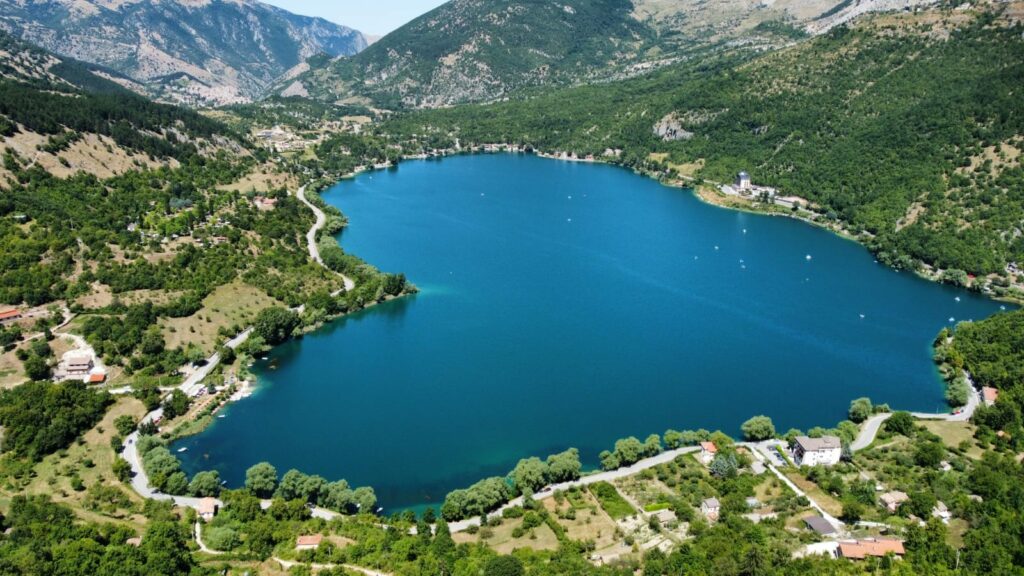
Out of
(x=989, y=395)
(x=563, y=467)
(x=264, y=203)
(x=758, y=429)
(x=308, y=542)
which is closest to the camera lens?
(x=308, y=542)

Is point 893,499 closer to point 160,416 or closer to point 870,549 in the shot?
point 870,549

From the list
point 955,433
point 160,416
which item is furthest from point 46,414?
point 955,433

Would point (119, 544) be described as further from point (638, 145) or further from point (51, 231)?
point (638, 145)

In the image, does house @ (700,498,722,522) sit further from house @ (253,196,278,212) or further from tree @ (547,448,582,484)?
house @ (253,196,278,212)

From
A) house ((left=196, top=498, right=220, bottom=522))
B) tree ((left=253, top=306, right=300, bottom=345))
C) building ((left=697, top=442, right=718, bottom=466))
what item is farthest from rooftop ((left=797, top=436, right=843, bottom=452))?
tree ((left=253, top=306, right=300, bottom=345))

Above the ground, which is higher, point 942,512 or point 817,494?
point 942,512

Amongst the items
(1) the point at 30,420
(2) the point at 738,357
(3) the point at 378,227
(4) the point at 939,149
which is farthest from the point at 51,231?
(4) the point at 939,149
